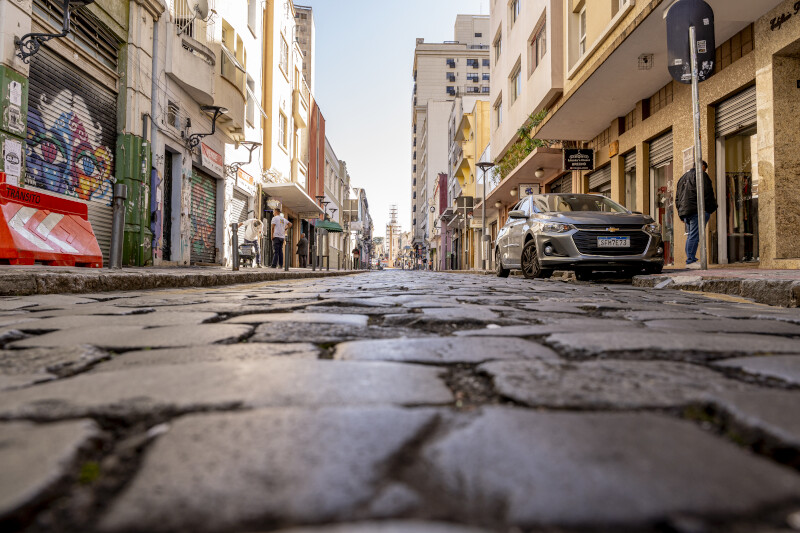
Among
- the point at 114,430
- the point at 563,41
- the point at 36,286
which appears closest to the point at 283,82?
the point at 563,41

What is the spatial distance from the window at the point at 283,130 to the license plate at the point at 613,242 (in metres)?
17.9

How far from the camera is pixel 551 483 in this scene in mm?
762

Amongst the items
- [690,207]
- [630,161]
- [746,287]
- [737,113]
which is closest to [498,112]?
[630,161]

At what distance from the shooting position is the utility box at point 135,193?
36.5ft

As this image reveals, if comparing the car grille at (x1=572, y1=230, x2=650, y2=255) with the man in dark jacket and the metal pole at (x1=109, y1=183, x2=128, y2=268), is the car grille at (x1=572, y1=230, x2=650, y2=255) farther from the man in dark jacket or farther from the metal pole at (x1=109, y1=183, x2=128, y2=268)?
the metal pole at (x1=109, y1=183, x2=128, y2=268)

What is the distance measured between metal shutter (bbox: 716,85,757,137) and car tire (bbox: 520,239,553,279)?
368 centimetres

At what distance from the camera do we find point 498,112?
80.1ft

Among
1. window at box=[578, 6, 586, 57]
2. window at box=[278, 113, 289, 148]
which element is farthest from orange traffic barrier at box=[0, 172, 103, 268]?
window at box=[278, 113, 289, 148]

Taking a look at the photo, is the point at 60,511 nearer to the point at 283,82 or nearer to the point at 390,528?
the point at 390,528

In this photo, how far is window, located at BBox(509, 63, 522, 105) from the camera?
2000 cm

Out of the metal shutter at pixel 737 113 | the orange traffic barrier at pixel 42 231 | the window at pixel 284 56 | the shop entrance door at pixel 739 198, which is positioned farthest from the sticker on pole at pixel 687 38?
the window at pixel 284 56

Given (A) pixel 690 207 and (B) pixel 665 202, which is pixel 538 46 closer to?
(B) pixel 665 202

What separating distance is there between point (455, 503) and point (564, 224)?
786 centimetres

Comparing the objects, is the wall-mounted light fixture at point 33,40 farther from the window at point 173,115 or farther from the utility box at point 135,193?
the window at point 173,115
